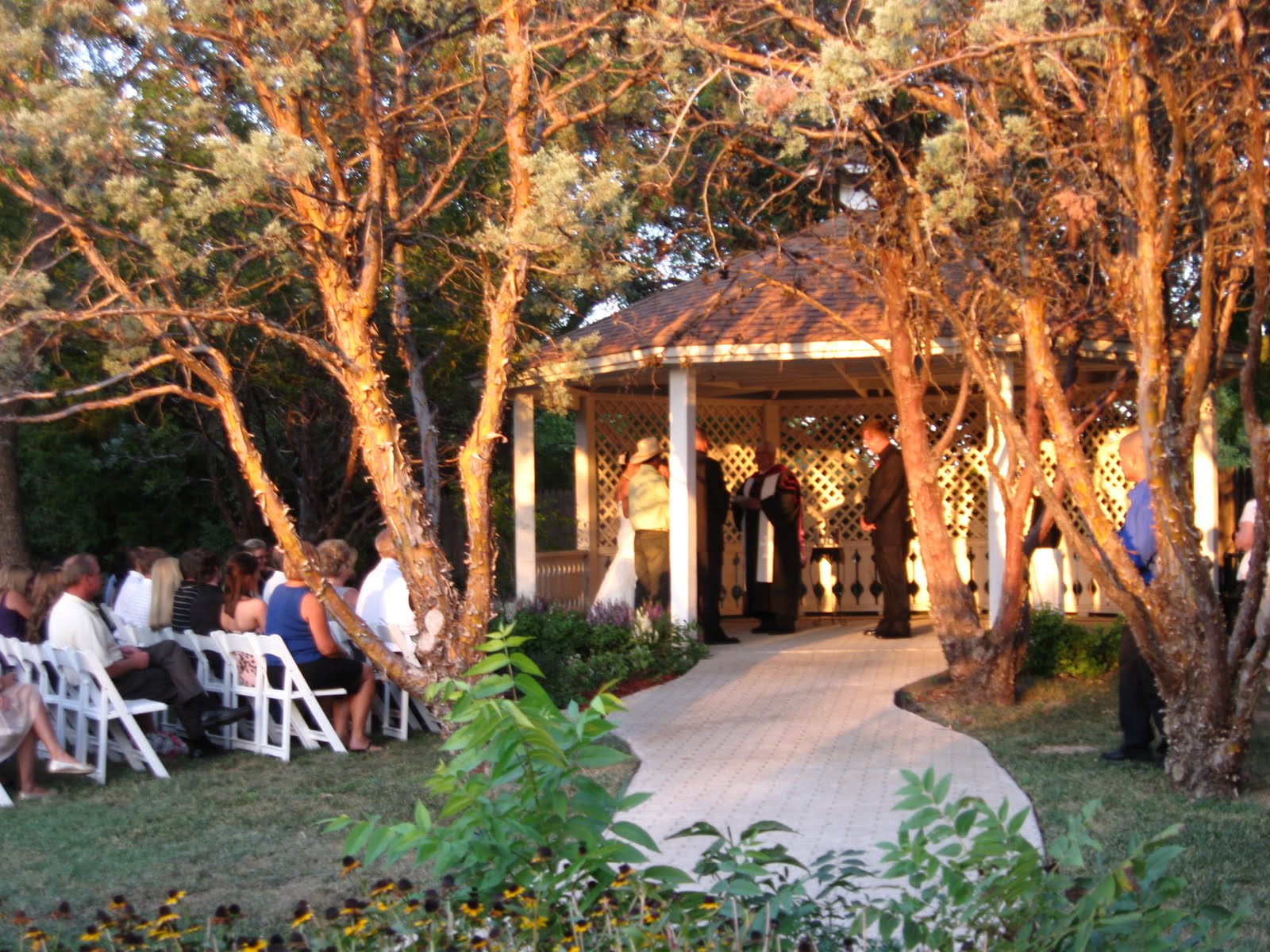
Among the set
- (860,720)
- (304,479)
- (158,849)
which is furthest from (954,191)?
(304,479)

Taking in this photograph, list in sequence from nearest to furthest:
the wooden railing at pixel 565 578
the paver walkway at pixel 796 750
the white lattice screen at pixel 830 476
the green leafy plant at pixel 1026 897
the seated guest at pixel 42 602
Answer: the green leafy plant at pixel 1026 897 → the paver walkway at pixel 796 750 → the seated guest at pixel 42 602 → the wooden railing at pixel 565 578 → the white lattice screen at pixel 830 476

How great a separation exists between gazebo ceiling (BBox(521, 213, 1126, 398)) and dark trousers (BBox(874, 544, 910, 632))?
156 centimetres

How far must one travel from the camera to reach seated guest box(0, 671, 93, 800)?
23.6 ft

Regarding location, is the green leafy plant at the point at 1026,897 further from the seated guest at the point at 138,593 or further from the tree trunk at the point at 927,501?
the seated guest at the point at 138,593

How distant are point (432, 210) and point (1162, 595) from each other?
188 inches

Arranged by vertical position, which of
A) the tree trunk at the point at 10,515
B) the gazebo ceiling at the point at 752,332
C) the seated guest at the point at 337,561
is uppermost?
the gazebo ceiling at the point at 752,332

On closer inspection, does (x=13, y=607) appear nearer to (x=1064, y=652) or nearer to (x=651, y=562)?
(x=651, y=562)

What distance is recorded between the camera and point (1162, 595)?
6.64 m

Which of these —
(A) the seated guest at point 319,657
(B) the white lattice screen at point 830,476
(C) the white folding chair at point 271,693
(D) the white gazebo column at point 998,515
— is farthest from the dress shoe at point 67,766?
(B) the white lattice screen at point 830,476

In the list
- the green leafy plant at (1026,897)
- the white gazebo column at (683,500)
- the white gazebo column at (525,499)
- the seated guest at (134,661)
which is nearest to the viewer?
the green leafy plant at (1026,897)

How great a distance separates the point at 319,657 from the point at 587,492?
21.1 feet

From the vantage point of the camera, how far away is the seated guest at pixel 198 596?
9141 millimetres

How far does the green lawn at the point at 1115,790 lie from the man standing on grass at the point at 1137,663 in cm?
20

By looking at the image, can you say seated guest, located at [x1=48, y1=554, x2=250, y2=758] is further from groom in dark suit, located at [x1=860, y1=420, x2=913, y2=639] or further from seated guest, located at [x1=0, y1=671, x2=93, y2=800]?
groom in dark suit, located at [x1=860, y1=420, x2=913, y2=639]
